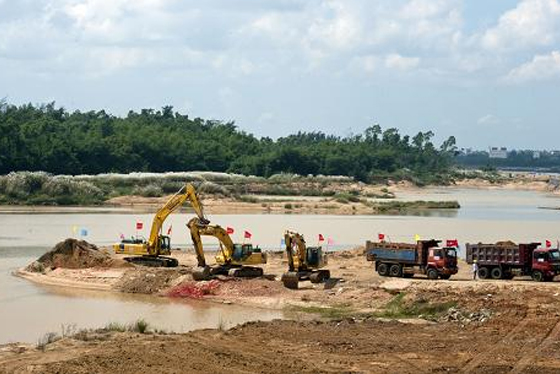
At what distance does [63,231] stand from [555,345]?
5002 cm

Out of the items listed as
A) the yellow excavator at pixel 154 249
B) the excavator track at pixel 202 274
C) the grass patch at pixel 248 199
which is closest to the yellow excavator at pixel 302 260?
the excavator track at pixel 202 274

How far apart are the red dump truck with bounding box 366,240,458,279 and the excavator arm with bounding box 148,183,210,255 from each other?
7782 mm

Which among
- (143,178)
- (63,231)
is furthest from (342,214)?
(143,178)

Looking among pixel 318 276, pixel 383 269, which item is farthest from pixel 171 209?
pixel 383 269

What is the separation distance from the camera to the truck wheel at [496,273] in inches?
1742

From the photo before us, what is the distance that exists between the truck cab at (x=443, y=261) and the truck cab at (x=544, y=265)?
328 centimetres

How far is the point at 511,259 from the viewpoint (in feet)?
145

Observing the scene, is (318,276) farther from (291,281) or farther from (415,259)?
(415,259)

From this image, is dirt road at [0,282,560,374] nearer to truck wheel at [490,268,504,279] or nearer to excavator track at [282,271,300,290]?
excavator track at [282,271,300,290]

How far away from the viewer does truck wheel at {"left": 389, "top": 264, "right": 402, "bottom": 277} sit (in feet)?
148

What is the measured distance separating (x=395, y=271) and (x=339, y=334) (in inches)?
552

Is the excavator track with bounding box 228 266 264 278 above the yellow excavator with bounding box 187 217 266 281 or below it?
below

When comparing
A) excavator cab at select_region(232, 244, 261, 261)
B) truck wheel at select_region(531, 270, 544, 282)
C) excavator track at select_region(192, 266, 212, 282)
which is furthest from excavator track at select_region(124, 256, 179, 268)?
truck wheel at select_region(531, 270, 544, 282)

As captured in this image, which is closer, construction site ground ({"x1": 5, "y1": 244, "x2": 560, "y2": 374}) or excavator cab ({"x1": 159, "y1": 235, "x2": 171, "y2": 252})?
construction site ground ({"x1": 5, "y1": 244, "x2": 560, "y2": 374})
